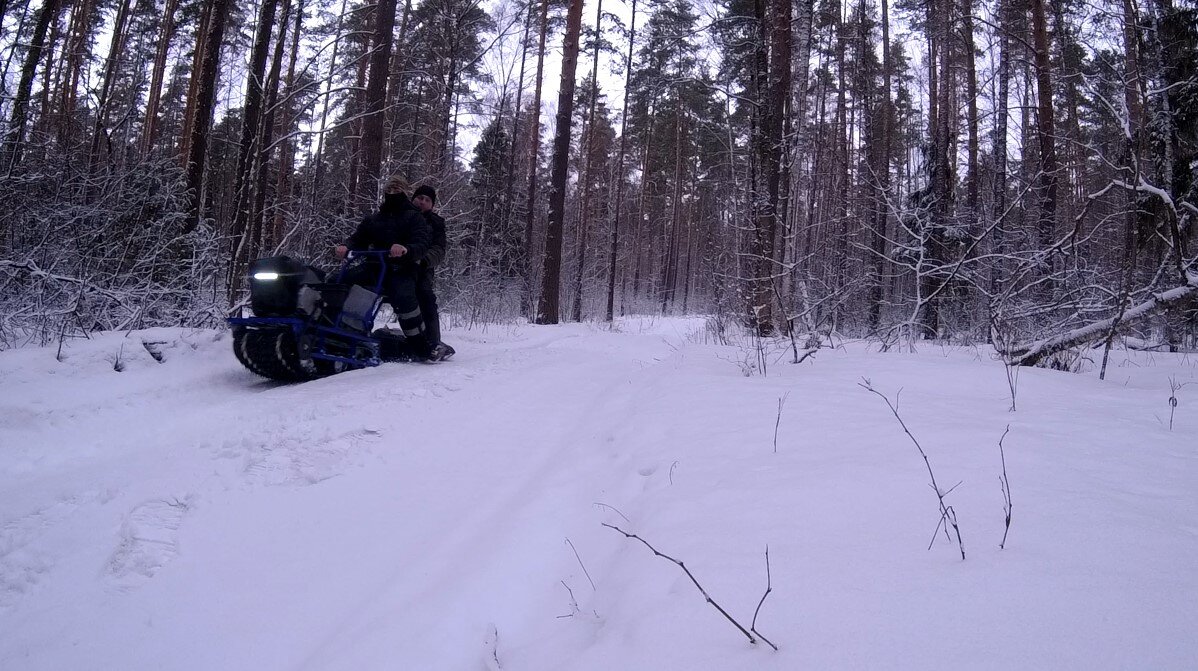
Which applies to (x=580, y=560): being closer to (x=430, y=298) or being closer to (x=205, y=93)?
(x=430, y=298)

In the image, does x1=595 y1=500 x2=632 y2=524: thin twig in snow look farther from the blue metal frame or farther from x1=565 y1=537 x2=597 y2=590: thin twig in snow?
the blue metal frame

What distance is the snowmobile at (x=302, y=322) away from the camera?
14.4ft

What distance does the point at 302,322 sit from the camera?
14.8 ft

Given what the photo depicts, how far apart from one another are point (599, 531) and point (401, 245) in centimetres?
416

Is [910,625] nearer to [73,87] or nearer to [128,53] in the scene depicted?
[73,87]

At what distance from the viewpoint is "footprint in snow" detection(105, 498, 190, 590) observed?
1.91 metres

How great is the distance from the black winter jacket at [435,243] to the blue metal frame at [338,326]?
0.48 m

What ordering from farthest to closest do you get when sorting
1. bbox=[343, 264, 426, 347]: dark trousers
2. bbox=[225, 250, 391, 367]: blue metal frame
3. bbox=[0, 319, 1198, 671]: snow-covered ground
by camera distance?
bbox=[343, 264, 426, 347]: dark trousers < bbox=[225, 250, 391, 367]: blue metal frame < bbox=[0, 319, 1198, 671]: snow-covered ground

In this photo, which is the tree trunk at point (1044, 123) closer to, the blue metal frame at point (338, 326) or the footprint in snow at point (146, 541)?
the blue metal frame at point (338, 326)

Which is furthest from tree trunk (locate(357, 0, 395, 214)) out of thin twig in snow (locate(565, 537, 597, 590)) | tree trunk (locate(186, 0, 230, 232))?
thin twig in snow (locate(565, 537, 597, 590))

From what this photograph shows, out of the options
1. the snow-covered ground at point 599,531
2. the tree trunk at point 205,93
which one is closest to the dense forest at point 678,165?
the tree trunk at point 205,93

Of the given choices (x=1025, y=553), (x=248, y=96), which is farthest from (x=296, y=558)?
(x=248, y=96)

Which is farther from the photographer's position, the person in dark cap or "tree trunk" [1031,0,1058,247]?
"tree trunk" [1031,0,1058,247]

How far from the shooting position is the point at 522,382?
197 inches
